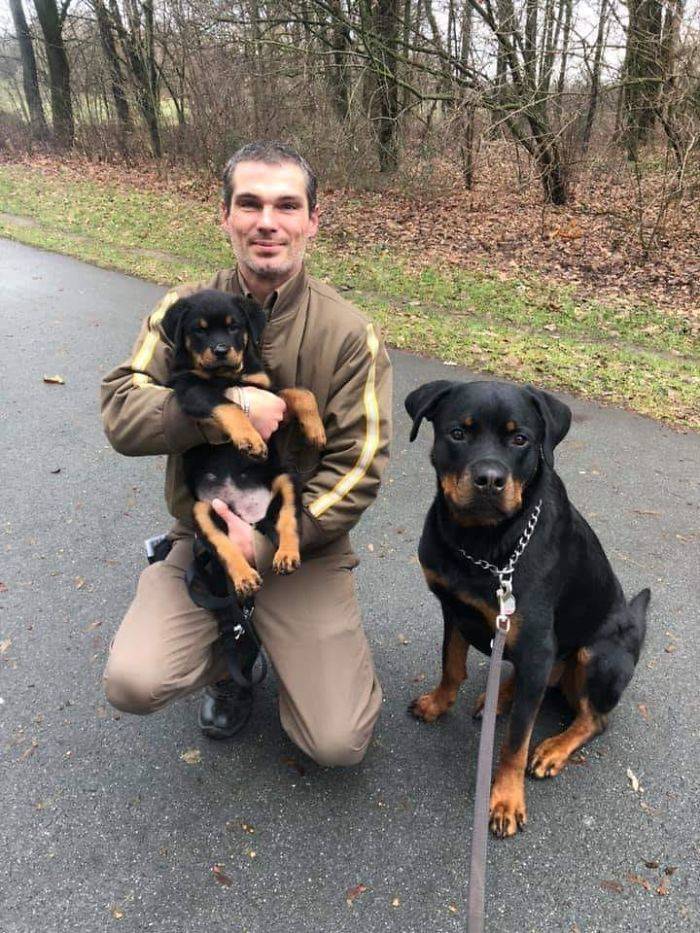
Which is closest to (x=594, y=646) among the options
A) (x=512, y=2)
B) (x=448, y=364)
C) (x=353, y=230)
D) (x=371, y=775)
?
(x=371, y=775)

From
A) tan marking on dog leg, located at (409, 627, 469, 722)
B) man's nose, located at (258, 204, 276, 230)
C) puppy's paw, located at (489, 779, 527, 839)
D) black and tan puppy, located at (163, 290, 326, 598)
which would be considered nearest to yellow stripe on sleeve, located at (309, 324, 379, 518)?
black and tan puppy, located at (163, 290, 326, 598)

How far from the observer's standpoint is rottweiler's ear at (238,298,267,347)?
106 inches

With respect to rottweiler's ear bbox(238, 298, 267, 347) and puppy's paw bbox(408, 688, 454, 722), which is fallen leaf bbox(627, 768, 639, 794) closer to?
puppy's paw bbox(408, 688, 454, 722)

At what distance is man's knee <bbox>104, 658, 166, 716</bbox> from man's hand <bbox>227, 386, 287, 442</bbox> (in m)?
1.00

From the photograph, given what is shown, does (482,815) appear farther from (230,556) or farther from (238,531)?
(238,531)

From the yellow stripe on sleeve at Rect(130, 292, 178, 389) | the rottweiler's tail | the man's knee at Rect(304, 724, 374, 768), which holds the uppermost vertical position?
the yellow stripe on sleeve at Rect(130, 292, 178, 389)

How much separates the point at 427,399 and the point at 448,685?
1.22 m

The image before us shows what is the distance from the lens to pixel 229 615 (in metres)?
2.72

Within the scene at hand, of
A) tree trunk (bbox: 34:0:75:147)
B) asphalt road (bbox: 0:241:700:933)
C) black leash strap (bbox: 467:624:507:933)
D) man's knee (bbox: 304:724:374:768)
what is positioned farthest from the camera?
tree trunk (bbox: 34:0:75:147)

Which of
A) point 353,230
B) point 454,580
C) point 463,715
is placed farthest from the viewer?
point 353,230

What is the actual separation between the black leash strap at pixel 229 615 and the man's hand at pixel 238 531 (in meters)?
0.13

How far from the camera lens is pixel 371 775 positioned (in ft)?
8.44

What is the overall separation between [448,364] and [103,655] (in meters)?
4.61

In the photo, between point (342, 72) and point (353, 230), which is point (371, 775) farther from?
point (342, 72)
